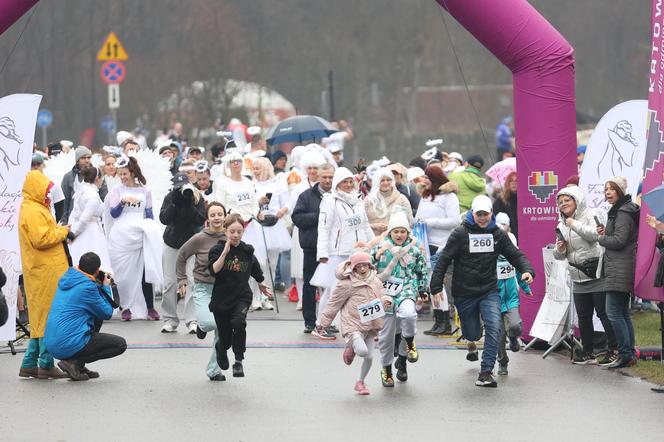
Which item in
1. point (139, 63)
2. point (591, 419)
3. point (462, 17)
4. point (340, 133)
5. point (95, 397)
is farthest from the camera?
point (139, 63)

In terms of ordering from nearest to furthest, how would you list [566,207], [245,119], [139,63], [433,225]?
[566,207], [433,225], [245,119], [139,63]

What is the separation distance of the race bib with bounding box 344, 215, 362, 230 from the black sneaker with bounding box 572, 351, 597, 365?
2773 millimetres

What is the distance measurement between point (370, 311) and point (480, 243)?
4.14 feet

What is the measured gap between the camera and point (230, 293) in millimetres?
13203

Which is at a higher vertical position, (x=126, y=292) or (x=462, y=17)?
(x=462, y=17)

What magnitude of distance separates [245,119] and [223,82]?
4.20ft

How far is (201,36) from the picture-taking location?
4866 centimetres

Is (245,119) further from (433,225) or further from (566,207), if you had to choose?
(566,207)

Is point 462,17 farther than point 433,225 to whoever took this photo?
No

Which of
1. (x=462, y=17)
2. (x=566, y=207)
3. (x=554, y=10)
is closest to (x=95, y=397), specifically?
(x=566, y=207)

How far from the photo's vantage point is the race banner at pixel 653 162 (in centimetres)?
1377

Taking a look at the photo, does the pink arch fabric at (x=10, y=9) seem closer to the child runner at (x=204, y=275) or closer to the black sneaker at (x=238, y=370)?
the child runner at (x=204, y=275)

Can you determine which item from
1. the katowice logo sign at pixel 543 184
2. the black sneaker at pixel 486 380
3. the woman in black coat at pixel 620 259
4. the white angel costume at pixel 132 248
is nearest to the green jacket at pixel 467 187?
the katowice logo sign at pixel 543 184

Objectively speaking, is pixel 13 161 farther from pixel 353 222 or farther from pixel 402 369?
pixel 402 369
